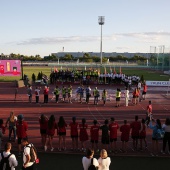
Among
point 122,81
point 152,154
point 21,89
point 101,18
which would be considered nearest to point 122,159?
point 152,154

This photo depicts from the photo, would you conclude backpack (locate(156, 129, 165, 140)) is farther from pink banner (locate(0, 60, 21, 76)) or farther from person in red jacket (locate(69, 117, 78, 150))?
pink banner (locate(0, 60, 21, 76))

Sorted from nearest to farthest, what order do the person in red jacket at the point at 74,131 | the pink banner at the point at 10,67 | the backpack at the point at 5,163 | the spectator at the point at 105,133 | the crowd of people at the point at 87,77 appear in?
1. the backpack at the point at 5,163
2. the spectator at the point at 105,133
3. the person in red jacket at the point at 74,131
4. the crowd of people at the point at 87,77
5. the pink banner at the point at 10,67

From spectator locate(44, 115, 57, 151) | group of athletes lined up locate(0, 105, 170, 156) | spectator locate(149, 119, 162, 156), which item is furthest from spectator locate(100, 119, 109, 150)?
spectator locate(44, 115, 57, 151)

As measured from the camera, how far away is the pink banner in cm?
4278

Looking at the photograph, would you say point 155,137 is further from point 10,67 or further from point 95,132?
point 10,67

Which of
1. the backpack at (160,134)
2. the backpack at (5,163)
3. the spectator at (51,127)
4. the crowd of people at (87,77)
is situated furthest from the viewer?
the crowd of people at (87,77)

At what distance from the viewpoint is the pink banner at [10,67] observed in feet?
140

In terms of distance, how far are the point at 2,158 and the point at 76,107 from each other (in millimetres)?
17268

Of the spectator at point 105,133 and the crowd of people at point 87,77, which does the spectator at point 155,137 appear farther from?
the crowd of people at point 87,77

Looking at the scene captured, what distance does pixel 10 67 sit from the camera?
42938 mm

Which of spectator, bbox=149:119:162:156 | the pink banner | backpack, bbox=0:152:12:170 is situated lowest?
spectator, bbox=149:119:162:156

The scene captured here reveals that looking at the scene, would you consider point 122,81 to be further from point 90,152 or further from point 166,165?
point 90,152

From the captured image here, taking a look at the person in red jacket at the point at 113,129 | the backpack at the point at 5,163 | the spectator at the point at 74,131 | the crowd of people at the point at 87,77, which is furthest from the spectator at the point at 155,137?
the crowd of people at the point at 87,77

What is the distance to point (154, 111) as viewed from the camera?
80.0ft
